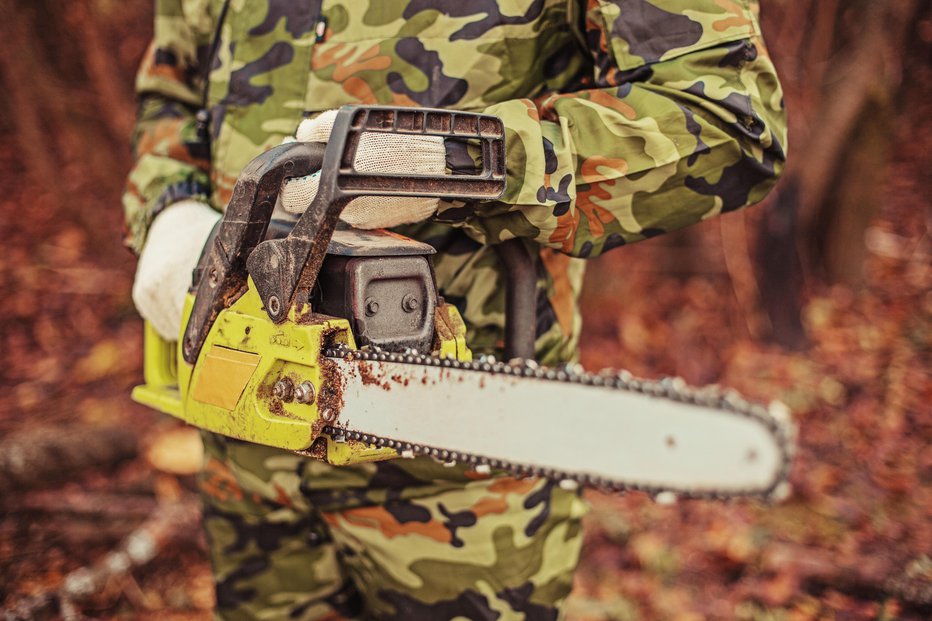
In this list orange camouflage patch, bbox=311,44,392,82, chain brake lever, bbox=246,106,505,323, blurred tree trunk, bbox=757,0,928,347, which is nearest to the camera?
chain brake lever, bbox=246,106,505,323

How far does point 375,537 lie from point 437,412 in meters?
0.55

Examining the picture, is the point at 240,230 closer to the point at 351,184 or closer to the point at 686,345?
the point at 351,184

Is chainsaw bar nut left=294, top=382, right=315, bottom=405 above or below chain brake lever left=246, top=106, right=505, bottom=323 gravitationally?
below

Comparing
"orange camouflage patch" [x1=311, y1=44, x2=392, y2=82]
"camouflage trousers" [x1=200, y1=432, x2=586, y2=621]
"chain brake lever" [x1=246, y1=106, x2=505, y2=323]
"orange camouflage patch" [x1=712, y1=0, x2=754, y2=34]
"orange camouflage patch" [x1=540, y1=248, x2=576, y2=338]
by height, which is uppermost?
"orange camouflage patch" [x1=712, y1=0, x2=754, y2=34]

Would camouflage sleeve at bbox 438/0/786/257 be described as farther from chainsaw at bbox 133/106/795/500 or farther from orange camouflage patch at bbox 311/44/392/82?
orange camouflage patch at bbox 311/44/392/82

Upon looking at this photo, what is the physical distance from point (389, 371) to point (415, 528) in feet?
1.68

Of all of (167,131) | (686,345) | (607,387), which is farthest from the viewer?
(686,345)

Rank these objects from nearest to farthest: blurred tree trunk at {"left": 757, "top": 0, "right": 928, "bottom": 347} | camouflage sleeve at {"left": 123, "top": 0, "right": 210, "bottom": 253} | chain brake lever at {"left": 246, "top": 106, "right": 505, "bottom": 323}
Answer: chain brake lever at {"left": 246, "top": 106, "right": 505, "bottom": 323}, camouflage sleeve at {"left": 123, "top": 0, "right": 210, "bottom": 253}, blurred tree trunk at {"left": 757, "top": 0, "right": 928, "bottom": 347}

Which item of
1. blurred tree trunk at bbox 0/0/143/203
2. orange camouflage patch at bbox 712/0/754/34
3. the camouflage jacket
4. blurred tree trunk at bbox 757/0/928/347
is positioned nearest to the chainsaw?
the camouflage jacket

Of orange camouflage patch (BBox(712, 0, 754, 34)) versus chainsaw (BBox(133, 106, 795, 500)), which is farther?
orange camouflage patch (BBox(712, 0, 754, 34))

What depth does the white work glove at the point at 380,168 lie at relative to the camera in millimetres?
1037

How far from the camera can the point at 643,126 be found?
1.16 meters

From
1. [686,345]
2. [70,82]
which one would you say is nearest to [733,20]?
[686,345]

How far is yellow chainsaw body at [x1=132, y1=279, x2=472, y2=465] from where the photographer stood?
41.3 inches
